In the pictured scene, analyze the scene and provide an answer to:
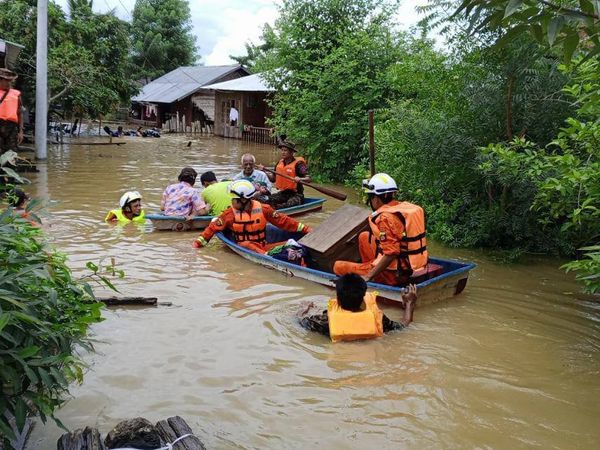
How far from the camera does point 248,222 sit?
8.45m

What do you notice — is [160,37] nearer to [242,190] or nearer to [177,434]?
[242,190]

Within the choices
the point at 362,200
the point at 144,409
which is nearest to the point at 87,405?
the point at 144,409

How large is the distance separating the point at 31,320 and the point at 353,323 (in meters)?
3.31

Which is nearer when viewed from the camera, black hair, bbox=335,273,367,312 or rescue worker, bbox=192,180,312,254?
black hair, bbox=335,273,367,312

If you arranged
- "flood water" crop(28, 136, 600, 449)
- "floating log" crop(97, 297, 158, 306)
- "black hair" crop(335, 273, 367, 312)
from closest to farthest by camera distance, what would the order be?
"flood water" crop(28, 136, 600, 449), "black hair" crop(335, 273, 367, 312), "floating log" crop(97, 297, 158, 306)

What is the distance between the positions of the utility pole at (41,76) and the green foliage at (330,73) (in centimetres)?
640

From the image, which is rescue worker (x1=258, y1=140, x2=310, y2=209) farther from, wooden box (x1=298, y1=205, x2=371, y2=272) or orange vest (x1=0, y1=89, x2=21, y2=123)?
orange vest (x1=0, y1=89, x2=21, y2=123)

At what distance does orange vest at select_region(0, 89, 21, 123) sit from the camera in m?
10.1

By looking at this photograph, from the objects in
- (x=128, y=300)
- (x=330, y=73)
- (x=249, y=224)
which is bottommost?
(x=128, y=300)

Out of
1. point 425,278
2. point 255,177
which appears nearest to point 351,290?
point 425,278

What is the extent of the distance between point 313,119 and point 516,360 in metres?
11.9

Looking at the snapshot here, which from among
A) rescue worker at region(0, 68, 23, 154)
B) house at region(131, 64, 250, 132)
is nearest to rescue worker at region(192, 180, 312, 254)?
rescue worker at region(0, 68, 23, 154)

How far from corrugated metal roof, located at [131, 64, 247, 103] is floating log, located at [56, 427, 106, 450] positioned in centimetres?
3409

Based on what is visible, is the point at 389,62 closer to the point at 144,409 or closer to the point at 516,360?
the point at 516,360
